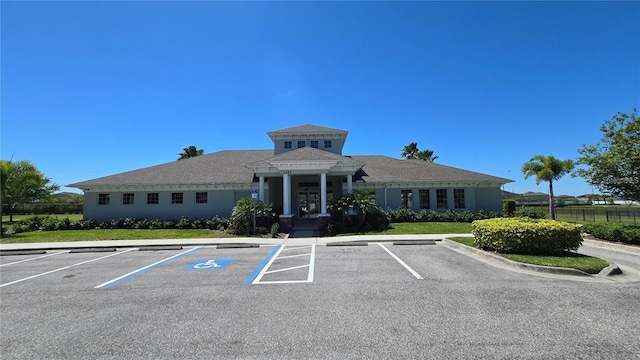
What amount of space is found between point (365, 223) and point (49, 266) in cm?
1518

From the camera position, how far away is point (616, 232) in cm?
1255

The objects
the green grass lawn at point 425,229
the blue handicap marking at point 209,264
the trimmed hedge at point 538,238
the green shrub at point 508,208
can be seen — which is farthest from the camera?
the green shrub at point 508,208

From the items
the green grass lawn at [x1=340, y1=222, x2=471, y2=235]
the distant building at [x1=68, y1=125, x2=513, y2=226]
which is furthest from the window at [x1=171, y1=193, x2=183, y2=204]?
the green grass lawn at [x1=340, y1=222, x2=471, y2=235]

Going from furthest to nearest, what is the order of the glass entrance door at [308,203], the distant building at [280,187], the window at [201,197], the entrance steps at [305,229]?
the glass entrance door at [308,203] → the window at [201,197] → the distant building at [280,187] → the entrance steps at [305,229]

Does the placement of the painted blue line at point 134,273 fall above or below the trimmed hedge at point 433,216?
below

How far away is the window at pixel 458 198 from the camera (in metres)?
23.4

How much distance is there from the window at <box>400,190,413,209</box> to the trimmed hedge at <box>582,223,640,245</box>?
35.4 feet

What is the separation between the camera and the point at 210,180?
73.9 feet

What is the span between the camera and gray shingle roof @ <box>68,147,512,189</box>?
22.2 meters

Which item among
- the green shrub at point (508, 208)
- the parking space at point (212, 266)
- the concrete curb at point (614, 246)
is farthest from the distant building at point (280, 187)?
the concrete curb at point (614, 246)

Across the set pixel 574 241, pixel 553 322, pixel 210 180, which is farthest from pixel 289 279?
pixel 210 180

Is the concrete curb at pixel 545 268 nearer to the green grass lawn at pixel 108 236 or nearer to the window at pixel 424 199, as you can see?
the window at pixel 424 199

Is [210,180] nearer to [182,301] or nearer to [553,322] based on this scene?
[182,301]

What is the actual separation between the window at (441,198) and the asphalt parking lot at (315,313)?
1474 centimetres
